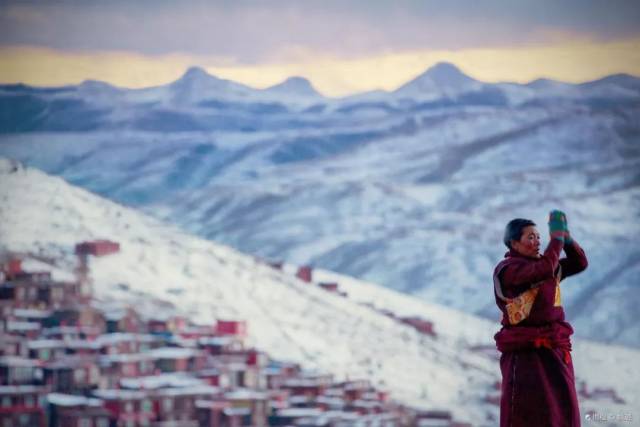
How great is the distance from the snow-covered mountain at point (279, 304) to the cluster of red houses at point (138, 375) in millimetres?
130

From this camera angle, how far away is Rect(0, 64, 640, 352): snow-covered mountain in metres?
11.0

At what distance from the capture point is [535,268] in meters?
2.68

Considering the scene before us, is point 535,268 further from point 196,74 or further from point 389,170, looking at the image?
point 389,170

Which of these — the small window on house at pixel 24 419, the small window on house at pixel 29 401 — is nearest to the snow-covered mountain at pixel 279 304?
the small window on house at pixel 29 401

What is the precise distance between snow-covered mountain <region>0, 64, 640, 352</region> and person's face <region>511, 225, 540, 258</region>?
26.0ft

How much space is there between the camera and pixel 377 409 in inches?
394

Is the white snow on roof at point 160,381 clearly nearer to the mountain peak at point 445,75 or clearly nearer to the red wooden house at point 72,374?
the red wooden house at point 72,374

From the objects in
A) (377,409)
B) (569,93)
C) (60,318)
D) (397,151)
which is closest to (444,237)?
(397,151)

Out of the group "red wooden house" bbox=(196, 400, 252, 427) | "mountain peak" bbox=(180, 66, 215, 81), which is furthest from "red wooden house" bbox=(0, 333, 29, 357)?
"mountain peak" bbox=(180, 66, 215, 81)

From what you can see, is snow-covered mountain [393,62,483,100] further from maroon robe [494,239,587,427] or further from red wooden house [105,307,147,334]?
maroon robe [494,239,587,427]

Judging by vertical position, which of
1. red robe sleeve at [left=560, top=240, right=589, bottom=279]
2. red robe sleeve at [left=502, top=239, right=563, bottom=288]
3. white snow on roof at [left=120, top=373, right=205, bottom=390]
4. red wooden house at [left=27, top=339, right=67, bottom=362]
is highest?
red wooden house at [left=27, top=339, right=67, bottom=362]

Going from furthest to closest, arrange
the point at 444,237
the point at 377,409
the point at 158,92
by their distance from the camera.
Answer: the point at 444,237 → the point at 158,92 → the point at 377,409

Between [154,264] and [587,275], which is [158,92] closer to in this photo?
[154,264]

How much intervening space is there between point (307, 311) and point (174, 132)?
1.62m
